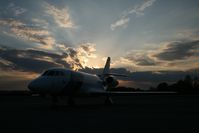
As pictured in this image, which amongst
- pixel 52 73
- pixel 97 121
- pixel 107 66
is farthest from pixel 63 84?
pixel 107 66

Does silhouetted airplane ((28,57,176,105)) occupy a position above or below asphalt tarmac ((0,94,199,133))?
above

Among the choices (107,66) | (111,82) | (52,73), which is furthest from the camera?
(107,66)

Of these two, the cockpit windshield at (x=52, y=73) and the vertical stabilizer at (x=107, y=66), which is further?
the vertical stabilizer at (x=107, y=66)

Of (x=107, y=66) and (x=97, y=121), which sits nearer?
(x=97, y=121)

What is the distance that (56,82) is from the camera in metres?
18.8

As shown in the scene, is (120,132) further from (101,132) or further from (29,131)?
(29,131)

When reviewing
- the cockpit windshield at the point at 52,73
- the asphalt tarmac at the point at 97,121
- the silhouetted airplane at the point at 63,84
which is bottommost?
the asphalt tarmac at the point at 97,121

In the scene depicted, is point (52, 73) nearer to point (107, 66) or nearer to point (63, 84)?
point (63, 84)

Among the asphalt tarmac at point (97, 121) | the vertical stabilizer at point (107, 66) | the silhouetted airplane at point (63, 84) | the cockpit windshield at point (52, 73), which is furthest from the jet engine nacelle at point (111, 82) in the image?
the asphalt tarmac at point (97, 121)

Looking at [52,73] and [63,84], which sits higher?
[52,73]

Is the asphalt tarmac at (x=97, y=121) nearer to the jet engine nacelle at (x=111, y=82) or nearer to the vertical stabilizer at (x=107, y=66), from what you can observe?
the jet engine nacelle at (x=111, y=82)

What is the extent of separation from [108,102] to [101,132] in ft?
63.5

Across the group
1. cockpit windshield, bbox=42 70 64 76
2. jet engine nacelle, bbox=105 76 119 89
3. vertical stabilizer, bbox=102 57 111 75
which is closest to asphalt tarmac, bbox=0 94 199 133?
cockpit windshield, bbox=42 70 64 76

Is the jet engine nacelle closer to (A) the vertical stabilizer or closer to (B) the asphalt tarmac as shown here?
(A) the vertical stabilizer
